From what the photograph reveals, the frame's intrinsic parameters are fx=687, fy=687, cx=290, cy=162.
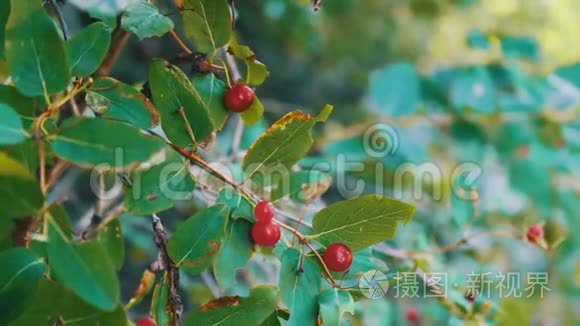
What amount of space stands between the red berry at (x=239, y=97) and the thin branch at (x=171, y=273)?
4.6 inches

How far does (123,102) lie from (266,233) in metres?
0.16

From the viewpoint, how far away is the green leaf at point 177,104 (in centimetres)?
55

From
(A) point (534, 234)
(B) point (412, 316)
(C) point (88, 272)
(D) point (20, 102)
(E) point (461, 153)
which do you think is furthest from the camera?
(E) point (461, 153)

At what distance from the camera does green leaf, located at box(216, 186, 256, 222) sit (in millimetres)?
586

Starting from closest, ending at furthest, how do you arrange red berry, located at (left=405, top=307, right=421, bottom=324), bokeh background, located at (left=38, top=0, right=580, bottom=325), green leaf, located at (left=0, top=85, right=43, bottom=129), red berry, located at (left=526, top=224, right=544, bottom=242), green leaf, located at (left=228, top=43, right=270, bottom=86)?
green leaf, located at (left=0, top=85, right=43, bottom=129) < green leaf, located at (left=228, top=43, right=270, bottom=86) < red berry, located at (left=526, top=224, right=544, bottom=242) < bokeh background, located at (left=38, top=0, right=580, bottom=325) < red berry, located at (left=405, top=307, right=421, bottom=324)

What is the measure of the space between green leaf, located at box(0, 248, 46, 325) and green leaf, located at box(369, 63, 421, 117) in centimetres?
93

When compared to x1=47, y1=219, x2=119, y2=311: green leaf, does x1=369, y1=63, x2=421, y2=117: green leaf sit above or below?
below

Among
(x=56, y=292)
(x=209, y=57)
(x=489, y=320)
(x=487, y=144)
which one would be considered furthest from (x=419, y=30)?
(x=56, y=292)

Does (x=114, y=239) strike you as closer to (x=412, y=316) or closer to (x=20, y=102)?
(x=20, y=102)

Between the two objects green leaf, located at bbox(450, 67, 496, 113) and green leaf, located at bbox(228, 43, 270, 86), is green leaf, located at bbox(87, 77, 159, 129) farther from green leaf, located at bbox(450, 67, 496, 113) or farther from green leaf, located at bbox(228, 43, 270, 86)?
green leaf, located at bbox(450, 67, 496, 113)

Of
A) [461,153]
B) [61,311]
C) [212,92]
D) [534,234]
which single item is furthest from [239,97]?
[461,153]

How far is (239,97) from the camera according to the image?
23.5 inches

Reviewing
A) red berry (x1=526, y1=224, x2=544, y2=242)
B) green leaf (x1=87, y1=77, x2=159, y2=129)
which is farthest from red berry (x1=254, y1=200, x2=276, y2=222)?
red berry (x1=526, y1=224, x2=544, y2=242)

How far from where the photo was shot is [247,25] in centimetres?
260
